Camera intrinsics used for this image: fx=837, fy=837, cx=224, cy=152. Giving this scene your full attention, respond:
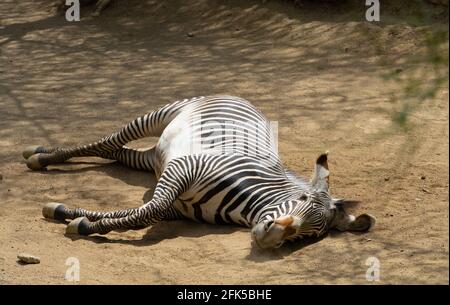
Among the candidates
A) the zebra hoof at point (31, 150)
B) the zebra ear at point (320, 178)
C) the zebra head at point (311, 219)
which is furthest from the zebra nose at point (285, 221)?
the zebra hoof at point (31, 150)

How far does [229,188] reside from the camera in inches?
206

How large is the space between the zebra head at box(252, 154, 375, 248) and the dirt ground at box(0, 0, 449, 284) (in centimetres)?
10

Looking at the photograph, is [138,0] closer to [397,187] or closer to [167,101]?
[167,101]

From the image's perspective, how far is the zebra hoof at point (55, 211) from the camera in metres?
5.51

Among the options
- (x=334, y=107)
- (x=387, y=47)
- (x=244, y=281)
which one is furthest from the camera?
(x=387, y=47)

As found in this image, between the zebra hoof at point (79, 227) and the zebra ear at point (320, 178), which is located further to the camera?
the zebra hoof at point (79, 227)

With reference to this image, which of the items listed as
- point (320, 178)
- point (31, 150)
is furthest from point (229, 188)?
point (31, 150)

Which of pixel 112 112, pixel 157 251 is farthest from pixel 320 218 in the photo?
pixel 112 112

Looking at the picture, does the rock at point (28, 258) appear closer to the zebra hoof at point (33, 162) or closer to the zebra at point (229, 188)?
the zebra at point (229, 188)

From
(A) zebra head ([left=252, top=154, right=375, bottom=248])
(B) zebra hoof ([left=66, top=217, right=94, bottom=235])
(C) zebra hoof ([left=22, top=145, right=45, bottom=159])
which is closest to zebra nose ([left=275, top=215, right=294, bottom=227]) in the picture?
(A) zebra head ([left=252, top=154, right=375, bottom=248])

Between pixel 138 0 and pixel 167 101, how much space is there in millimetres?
4836

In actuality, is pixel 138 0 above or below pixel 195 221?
above

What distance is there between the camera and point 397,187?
591 cm

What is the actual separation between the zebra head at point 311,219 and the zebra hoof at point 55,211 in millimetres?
1438
